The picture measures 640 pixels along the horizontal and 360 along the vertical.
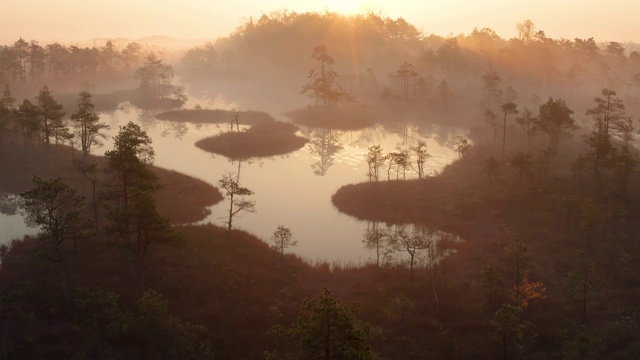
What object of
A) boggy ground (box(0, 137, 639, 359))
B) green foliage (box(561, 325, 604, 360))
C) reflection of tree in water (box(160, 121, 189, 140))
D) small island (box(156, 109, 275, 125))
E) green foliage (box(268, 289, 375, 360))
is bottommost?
boggy ground (box(0, 137, 639, 359))

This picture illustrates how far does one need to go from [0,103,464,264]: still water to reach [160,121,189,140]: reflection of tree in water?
19cm

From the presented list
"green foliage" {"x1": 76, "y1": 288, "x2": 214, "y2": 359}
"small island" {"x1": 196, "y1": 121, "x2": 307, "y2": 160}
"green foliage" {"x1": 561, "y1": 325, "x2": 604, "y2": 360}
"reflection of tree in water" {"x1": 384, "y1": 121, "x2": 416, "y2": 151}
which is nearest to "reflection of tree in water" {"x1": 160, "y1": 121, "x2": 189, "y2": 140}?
"small island" {"x1": 196, "y1": 121, "x2": 307, "y2": 160}

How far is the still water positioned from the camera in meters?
43.1

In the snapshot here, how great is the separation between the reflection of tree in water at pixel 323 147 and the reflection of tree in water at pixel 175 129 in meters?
25.1

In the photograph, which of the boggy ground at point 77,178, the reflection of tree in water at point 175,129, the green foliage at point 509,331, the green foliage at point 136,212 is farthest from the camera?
the reflection of tree in water at point 175,129

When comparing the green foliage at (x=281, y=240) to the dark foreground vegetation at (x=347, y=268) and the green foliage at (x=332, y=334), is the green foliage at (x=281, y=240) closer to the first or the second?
the dark foreground vegetation at (x=347, y=268)

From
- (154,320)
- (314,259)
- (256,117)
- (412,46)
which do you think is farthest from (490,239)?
(412,46)

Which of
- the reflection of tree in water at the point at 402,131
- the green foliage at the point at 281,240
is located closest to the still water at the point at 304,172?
the reflection of tree in water at the point at 402,131

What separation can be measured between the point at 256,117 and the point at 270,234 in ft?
207

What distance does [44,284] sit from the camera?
3044 cm

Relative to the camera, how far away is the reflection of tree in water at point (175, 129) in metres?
89.3

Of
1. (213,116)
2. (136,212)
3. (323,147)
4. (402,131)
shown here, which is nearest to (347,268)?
(136,212)

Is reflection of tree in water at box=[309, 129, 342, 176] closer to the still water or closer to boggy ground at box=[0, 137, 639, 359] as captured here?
the still water

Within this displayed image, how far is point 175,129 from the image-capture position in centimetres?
9506
